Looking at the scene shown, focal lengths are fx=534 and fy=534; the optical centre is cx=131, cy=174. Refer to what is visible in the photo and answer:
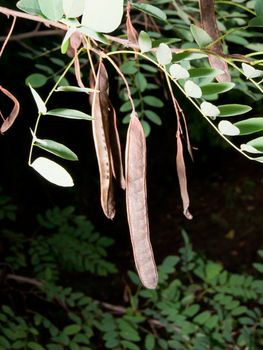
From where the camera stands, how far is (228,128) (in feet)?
2.04

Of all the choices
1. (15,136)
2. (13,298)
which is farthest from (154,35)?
(15,136)

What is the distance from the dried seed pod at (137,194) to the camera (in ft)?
1.92

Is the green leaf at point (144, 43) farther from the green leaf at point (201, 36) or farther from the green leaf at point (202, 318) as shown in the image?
the green leaf at point (202, 318)

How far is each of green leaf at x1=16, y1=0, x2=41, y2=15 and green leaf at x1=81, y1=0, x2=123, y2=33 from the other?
91mm

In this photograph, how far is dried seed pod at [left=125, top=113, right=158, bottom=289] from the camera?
584mm

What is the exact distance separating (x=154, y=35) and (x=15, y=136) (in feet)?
5.83

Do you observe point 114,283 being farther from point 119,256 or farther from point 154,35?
point 154,35

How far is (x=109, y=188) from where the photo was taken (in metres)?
0.61

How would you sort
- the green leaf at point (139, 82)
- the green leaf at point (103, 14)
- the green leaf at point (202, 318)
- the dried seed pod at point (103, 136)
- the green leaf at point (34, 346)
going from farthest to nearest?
the green leaf at point (202, 318) < the green leaf at point (34, 346) < the green leaf at point (139, 82) < the dried seed pod at point (103, 136) < the green leaf at point (103, 14)

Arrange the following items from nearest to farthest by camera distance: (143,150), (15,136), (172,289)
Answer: (143,150), (172,289), (15,136)

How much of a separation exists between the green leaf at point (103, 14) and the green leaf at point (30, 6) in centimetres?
9

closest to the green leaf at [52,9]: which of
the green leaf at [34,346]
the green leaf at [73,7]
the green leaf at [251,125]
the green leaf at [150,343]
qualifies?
the green leaf at [73,7]

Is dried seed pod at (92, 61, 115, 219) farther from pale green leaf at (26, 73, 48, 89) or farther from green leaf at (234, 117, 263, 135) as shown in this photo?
pale green leaf at (26, 73, 48, 89)

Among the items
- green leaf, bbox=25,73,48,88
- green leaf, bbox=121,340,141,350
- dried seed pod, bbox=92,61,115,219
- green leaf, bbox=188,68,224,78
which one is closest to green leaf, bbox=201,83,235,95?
green leaf, bbox=188,68,224,78
